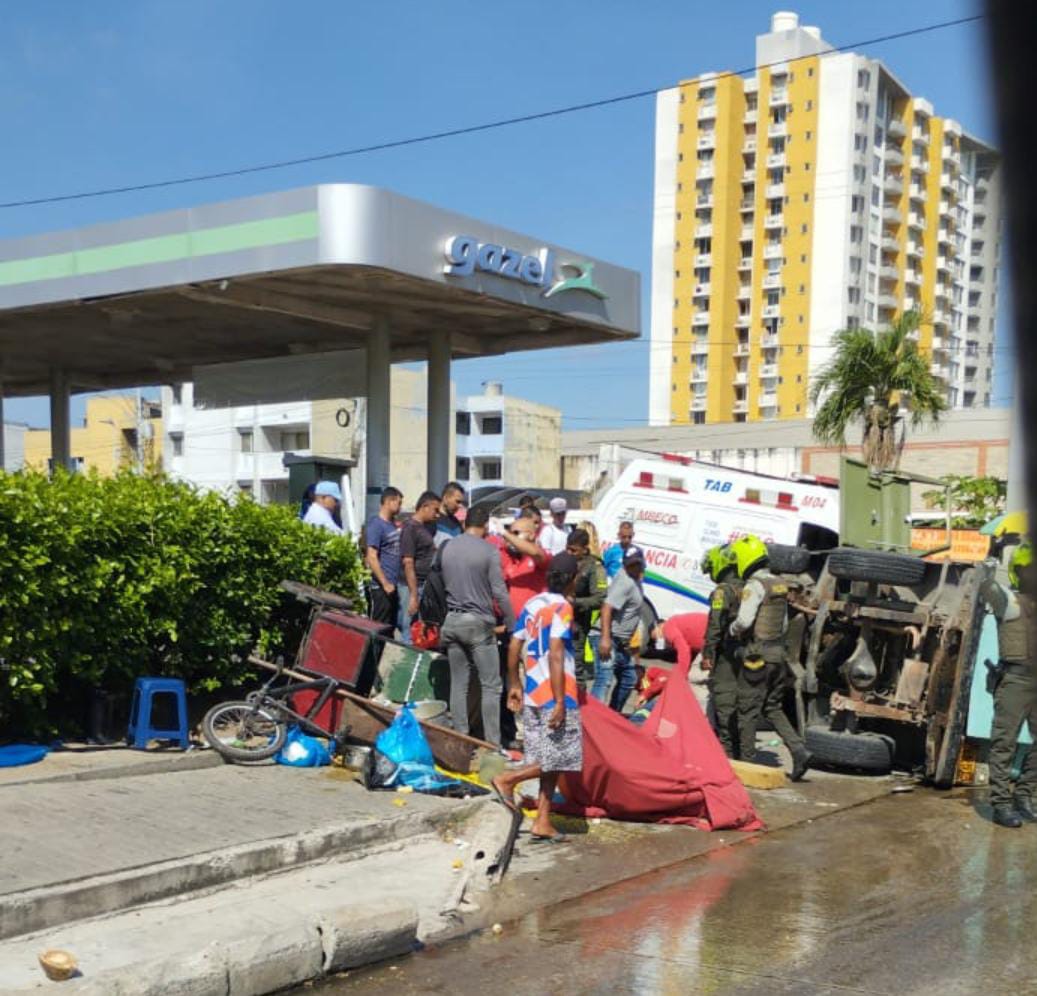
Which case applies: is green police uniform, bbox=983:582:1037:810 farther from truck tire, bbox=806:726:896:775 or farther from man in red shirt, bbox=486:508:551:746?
man in red shirt, bbox=486:508:551:746

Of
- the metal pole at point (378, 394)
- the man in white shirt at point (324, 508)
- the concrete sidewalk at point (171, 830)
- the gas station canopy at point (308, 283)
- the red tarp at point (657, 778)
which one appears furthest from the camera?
the metal pole at point (378, 394)

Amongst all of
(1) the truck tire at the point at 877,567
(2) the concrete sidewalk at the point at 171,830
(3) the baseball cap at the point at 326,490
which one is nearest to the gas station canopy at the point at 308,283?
(3) the baseball cap at the point at 326,490

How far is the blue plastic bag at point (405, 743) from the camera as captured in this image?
26.2 ft

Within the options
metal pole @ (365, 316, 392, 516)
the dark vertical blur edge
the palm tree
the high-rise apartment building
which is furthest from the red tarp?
the high-rise apartment building

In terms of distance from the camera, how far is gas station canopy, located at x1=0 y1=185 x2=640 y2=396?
12.7m

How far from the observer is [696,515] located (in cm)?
1633

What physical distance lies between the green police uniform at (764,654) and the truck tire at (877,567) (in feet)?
1.61

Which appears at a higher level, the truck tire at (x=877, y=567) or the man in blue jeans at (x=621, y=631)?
the truck tire at (x=877, y=567)

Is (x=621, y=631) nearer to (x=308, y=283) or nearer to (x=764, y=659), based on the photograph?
(x=764, y=659)

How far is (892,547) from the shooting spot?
12.4 meters

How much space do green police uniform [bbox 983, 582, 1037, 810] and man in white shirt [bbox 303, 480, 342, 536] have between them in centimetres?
553

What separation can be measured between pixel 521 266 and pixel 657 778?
817cm

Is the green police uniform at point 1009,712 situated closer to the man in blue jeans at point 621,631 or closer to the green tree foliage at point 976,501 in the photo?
the man in blue jeans at point 621,631

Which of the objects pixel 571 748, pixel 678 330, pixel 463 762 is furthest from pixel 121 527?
pixel 678 330
